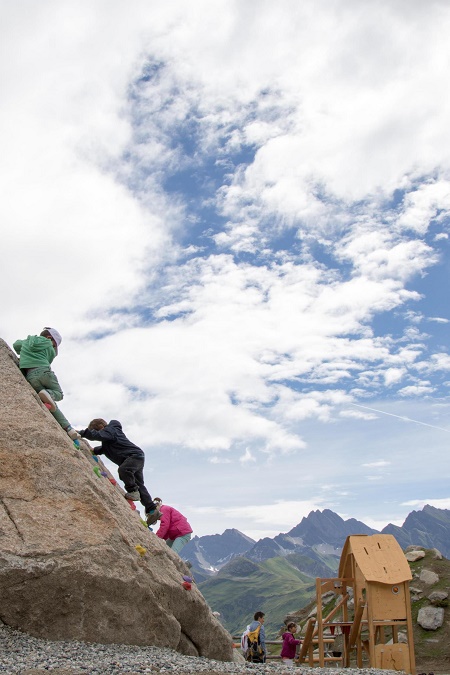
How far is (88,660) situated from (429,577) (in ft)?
116

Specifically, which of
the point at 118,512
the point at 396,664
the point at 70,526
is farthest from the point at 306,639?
the point at 70,526

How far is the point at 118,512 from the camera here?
15.6 metres

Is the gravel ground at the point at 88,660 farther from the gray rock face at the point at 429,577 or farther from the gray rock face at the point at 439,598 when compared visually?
the gray rock face at the point at 429,577

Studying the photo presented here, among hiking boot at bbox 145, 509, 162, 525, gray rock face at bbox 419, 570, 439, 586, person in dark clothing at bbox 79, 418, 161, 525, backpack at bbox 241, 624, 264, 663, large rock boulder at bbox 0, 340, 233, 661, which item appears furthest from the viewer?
gray rock face at bbox 419, 570, 439, 586

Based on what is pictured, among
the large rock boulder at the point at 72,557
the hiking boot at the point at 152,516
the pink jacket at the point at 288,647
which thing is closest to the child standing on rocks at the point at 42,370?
the large rock boulder at the point at 72,557

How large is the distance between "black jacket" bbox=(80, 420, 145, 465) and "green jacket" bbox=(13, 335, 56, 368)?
2.56m

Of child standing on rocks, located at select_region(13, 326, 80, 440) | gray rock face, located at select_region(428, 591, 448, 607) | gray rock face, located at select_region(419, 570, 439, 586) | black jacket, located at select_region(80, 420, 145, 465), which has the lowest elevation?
gray rock face, located at select_region(428, 591, 448, 607)

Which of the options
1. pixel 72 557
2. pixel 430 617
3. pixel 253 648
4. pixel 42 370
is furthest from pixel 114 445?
pixel 430 617

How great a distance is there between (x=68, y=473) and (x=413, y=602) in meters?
32.3

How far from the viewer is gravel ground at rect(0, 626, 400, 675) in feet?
33.8

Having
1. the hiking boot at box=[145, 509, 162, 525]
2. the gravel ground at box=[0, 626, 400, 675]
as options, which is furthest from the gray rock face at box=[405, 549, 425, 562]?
the gravel ground at box=[0, 626, 400, 675]

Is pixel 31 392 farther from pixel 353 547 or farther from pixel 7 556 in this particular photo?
pixel 353 547

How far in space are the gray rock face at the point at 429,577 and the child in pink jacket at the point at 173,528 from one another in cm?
2678

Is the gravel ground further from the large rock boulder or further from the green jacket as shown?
the green jacket
